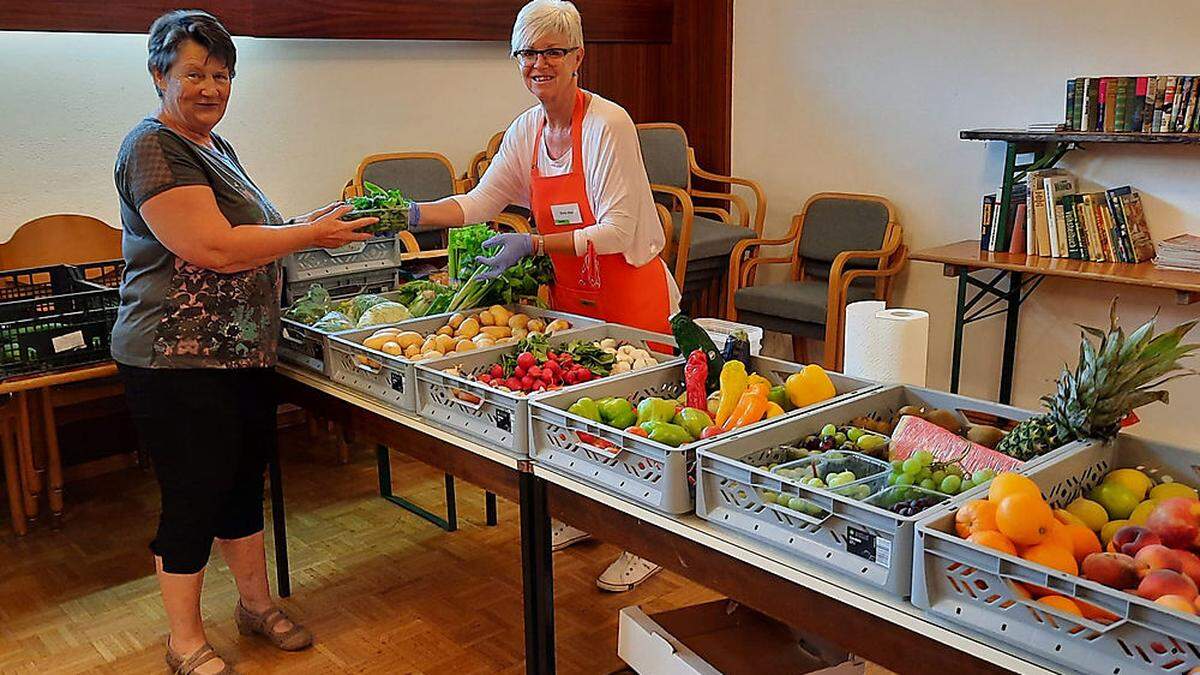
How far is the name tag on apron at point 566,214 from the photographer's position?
296 cm

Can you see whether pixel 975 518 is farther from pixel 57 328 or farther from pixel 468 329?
pixel 57 328

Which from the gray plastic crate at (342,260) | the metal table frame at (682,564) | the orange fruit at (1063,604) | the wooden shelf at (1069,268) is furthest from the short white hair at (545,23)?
the wooden shelf at (1069,268)

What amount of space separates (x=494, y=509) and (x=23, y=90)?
2520 millimetres

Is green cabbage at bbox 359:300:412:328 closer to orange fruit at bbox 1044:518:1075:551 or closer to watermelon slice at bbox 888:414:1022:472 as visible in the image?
watermelon slice at bbox 888:414:1022:472

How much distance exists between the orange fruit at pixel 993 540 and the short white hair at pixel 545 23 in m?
1.74

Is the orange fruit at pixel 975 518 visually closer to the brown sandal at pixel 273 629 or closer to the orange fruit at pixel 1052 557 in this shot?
the orange fruit at pixel 1052 557

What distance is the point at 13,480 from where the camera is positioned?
3695 mm

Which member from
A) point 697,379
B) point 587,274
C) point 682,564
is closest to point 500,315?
point 587,274

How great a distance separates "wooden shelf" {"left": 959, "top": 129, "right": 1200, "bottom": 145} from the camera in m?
4.07

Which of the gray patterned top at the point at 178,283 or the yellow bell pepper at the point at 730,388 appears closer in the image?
the yellow bell pepper at the point at 730,388

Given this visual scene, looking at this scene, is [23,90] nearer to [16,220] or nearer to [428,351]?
[16,220]

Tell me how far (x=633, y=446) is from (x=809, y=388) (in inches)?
18.8

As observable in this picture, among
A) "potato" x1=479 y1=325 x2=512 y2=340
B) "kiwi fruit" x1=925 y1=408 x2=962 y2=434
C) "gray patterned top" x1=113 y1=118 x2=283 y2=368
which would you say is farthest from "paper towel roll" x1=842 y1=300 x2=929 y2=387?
"gray patterned top" x1=113 y1=118 x2=283 y2=368

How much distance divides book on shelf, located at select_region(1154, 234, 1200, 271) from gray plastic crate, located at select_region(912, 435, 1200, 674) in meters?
3.02
